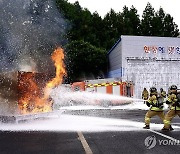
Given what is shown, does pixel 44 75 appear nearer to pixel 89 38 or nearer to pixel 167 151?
pixel 167 151

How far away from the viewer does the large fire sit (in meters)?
12.8

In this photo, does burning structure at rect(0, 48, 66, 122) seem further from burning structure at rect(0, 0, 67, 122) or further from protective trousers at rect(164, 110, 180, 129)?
protective trousers at rect(164, 110, 180, 129)

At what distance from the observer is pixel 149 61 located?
1476 inches

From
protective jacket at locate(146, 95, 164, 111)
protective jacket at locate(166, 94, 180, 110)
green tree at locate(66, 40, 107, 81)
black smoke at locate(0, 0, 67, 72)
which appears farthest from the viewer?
green tree at locate(66, 40, 107, 81)

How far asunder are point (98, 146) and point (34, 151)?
56.6 inches

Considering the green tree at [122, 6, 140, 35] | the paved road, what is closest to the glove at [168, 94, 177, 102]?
the paved road

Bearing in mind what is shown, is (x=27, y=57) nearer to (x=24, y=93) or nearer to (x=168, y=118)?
(x=24, y=93)

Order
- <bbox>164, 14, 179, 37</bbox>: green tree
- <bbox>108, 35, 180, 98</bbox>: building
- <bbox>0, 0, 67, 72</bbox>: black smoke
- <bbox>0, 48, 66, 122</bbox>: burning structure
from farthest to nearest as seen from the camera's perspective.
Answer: <bbox>164, 14, 179, 37</bbox>: green tree, <bbox>108, 35, 180, 98</bbox>: building, <bbox>0, 0, 67, 72</bbox>: black smoke, <bbox>0, 48, 66, 122</bbox>: burning structure

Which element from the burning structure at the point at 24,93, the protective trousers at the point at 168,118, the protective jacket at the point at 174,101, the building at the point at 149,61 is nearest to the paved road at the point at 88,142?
the protective trousers at the point at 168,118

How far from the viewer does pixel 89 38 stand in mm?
59500

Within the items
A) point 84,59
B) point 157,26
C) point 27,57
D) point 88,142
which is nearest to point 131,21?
point 157,26

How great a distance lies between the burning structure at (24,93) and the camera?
12633mm

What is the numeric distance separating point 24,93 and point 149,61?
86.2 feet

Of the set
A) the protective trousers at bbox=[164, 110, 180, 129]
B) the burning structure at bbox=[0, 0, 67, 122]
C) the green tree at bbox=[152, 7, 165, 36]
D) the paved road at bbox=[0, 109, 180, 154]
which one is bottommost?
the paved road at bbox=[0, 109, 180, 154]
